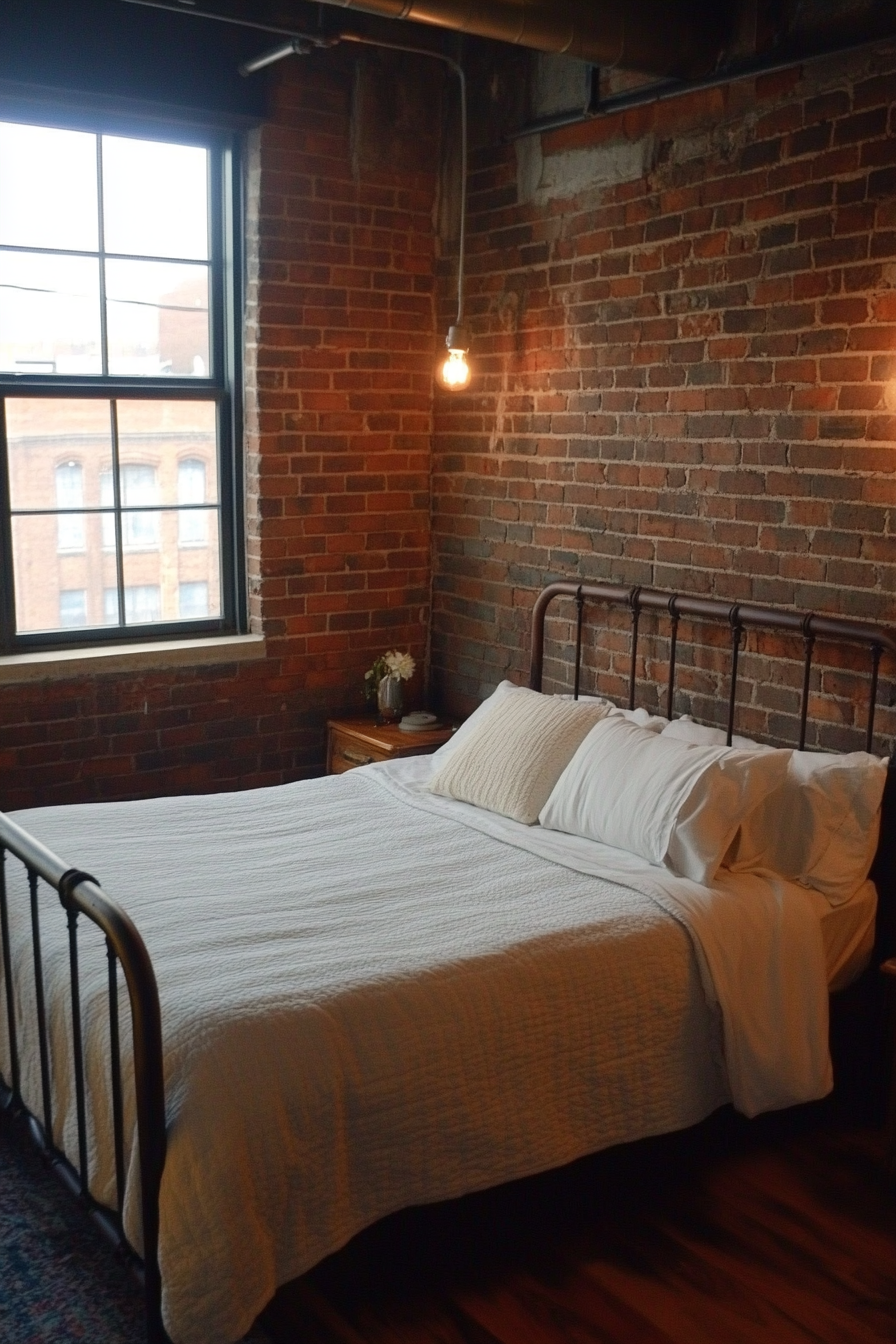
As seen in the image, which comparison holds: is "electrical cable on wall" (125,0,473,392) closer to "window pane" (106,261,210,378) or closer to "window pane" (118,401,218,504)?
"window pane" (106,261,210,378)

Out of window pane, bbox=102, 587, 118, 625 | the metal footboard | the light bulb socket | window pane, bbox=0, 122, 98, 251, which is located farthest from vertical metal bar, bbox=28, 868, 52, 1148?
the light bulb socket

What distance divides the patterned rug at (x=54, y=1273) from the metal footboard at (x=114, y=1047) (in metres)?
0.10

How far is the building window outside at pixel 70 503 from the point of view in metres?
4.36

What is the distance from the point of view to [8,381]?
4.21 metres

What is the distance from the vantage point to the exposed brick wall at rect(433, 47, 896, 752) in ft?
11.2

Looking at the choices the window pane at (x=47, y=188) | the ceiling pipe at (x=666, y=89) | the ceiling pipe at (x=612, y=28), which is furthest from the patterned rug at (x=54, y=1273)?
the ceiling pipe at (x=666, y=89)

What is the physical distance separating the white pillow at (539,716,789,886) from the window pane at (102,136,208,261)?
7.49ft

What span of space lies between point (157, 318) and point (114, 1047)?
2.86 metres

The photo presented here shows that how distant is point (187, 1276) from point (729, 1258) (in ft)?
3.90

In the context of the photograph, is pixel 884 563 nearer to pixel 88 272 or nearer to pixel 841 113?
pixel 841 113

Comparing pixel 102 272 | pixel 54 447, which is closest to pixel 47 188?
pixel 102 272

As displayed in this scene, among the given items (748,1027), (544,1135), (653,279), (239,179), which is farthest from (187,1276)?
(239,179)

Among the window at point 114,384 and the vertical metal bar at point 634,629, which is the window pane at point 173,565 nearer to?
the window at point 114,384

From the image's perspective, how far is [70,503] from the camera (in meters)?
4.38
